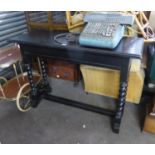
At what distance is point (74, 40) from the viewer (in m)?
1.44

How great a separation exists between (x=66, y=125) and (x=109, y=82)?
0.68m

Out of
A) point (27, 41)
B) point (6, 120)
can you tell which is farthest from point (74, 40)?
point (6, 120)

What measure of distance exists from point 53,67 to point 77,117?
81cm

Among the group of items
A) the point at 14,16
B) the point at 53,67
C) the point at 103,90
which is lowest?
the point at 103,90

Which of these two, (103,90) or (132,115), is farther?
(103,90)

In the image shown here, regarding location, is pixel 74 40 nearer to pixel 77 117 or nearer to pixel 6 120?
pixel 77 117

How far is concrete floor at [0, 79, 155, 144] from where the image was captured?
155 cm

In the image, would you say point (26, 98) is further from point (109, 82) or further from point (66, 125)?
point (109, 82)

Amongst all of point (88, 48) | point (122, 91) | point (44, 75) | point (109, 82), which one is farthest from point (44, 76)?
point (122, 91)

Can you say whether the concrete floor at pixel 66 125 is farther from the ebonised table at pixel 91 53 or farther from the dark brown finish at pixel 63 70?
the dark brown finish at pixel 63 70

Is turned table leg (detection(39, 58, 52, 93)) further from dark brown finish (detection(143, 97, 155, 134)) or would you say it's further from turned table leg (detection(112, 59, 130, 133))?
dark brown finish (detection(143, 97, 155, 134))

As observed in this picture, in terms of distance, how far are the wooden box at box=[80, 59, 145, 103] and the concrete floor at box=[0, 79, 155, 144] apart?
0.10 meters

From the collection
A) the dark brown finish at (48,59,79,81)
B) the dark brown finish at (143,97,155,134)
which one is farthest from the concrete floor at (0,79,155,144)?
the dark brown finish at (48,59,79,81)

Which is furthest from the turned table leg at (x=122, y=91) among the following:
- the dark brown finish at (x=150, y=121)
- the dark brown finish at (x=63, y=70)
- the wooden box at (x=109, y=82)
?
the dark brown finish at (x=63, y=70)
